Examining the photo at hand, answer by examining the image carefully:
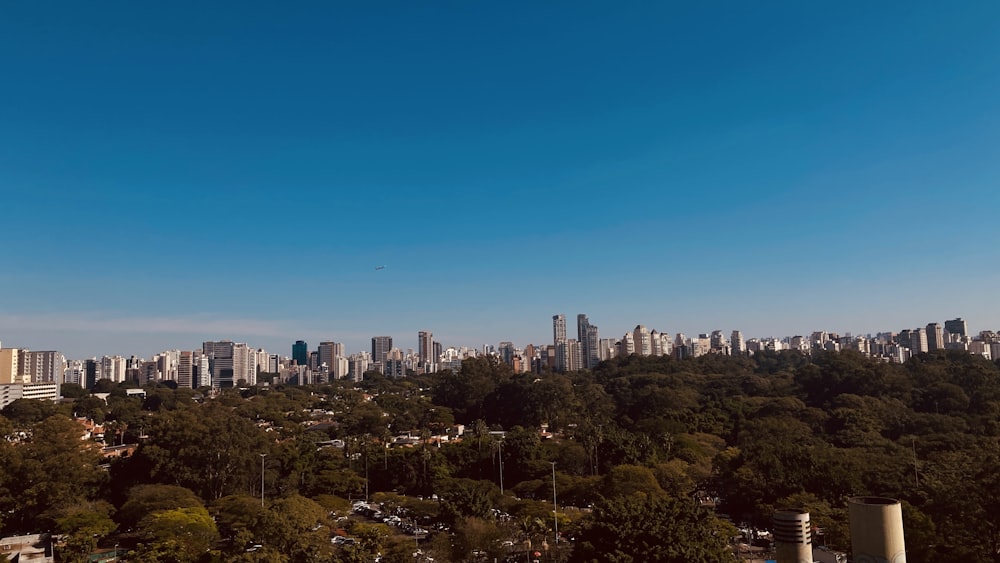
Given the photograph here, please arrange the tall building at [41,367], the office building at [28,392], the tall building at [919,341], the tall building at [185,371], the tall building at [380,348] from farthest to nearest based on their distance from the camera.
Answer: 1. the tall building at [380,348]
2. the tall building at [185,371]
3. the tall building at [919,341]
4. the tall building at [41,367]
5. the office building at [28,392]

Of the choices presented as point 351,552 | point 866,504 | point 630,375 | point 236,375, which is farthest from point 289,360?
point 866,504

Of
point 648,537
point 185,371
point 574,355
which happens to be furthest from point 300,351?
point 648,537

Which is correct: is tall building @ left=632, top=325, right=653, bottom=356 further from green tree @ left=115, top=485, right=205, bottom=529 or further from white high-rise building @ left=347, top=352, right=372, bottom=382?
green tree @ left=115, top=485, right=205, bottom=529

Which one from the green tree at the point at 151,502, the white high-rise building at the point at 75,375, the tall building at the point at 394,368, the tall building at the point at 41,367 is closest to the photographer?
the green tree at the point at 151,502

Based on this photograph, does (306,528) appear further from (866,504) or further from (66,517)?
(866,504)

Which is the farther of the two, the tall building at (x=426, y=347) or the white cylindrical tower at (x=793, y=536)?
the tall building at (x=426, y=347)

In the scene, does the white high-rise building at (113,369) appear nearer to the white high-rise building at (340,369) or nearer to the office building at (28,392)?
the office building at (28,392)

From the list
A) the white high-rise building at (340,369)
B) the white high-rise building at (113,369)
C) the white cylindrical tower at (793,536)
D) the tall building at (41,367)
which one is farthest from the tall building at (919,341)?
the white high-rise building at (113,369)
